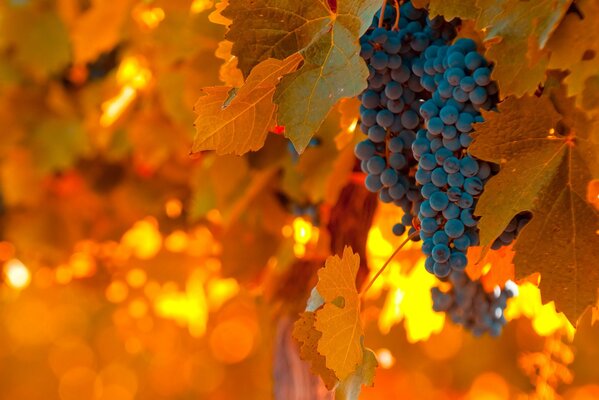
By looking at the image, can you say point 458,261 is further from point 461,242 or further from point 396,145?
point 396,145

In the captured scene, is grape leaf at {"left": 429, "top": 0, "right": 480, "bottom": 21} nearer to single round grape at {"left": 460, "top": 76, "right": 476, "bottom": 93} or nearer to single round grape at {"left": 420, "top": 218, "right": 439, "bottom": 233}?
single round grape at {"left": 460, "top": 76, "right": 476, "bottom": 93}

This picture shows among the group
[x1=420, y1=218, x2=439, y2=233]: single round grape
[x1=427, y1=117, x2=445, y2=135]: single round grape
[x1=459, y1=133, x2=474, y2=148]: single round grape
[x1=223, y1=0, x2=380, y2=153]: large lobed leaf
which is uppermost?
[x1=223, y1=0, x2=380, y2=153]: large lobed leaf

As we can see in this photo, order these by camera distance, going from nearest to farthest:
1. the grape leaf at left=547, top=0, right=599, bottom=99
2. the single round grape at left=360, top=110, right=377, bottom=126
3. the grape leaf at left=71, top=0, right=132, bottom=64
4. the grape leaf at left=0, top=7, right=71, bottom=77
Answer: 1. the grape leaf at left=547, top=0, right=599, bottom=99
2. the single round grape at left=360, top=110, right=377, bottom=126
3. the grape leaf at left=71, top=0, right=132, bottom=64
4. the grape leaf at left=0, top=7, right=71, bottom=77

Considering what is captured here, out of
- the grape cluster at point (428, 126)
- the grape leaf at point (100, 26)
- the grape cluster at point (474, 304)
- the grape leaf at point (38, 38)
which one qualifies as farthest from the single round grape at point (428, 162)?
the grape leaf at point (38, 38)

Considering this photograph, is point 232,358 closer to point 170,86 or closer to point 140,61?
point 140,61

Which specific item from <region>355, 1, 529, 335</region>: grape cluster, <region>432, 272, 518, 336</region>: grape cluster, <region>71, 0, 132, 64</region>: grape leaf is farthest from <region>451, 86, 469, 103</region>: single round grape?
<region>71, 0, 132, 64</region>: grape leaf

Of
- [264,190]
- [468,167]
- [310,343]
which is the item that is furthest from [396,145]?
[264,190]
